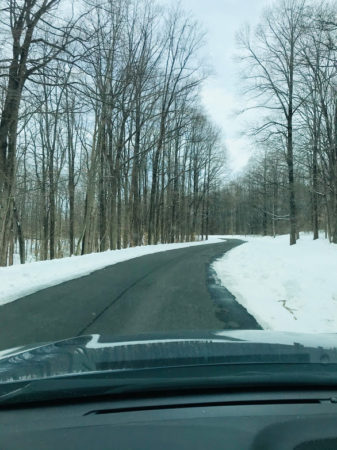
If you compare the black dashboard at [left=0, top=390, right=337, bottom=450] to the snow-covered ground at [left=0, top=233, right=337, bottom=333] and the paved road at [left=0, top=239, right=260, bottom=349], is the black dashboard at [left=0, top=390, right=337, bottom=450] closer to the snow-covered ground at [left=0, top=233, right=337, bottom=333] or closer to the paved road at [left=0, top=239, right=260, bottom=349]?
the paved road at [left=0, top=239, right=260, bottom=349]


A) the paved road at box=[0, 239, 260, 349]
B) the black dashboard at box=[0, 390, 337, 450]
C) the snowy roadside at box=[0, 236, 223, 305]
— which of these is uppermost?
the black dashboard at box=[0, 390, 337, 450]

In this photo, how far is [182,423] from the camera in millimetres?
1714

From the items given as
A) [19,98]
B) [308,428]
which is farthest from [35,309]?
[19,98]

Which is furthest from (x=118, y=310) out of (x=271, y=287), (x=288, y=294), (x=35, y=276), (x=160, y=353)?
(x=160, y=353)

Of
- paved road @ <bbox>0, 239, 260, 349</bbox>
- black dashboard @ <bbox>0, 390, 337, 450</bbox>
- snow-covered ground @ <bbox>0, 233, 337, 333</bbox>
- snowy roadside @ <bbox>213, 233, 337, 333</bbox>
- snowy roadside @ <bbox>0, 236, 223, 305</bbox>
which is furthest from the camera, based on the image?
snowy roadside @ <bbox>0, 236, 223, 305</bbox>

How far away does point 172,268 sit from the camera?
15086mm

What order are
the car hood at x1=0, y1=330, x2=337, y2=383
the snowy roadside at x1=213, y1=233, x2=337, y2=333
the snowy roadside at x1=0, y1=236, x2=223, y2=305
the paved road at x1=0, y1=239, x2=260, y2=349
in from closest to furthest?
1. the car hood at x1=0, y1=330, x2=337, y2=383
2. the paved road at x1=0, y1=239, x2=260, y2=349
3. the snowy roadside at x1=213, y1=233, x2=337, y2=333
4. the snowy roadside at x1=0, y1=236, x2=223, y2=305

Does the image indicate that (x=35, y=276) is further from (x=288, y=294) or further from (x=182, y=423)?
(x=182, y=423)

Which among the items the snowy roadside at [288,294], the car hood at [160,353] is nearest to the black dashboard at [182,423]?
the car hood at [160,353]

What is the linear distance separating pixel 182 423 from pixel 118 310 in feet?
20.3

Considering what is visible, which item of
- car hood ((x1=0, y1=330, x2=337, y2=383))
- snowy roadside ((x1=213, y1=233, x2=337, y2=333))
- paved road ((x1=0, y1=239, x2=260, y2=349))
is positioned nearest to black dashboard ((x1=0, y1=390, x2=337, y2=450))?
car hood ((x1=0, y1=330, x2=337, y2=383))

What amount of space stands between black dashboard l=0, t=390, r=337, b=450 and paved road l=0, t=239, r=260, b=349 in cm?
400

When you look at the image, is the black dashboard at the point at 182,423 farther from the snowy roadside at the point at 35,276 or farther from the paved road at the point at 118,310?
the snowy roadside at the point at 35,276

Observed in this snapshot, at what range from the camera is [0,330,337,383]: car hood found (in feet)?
7.49
